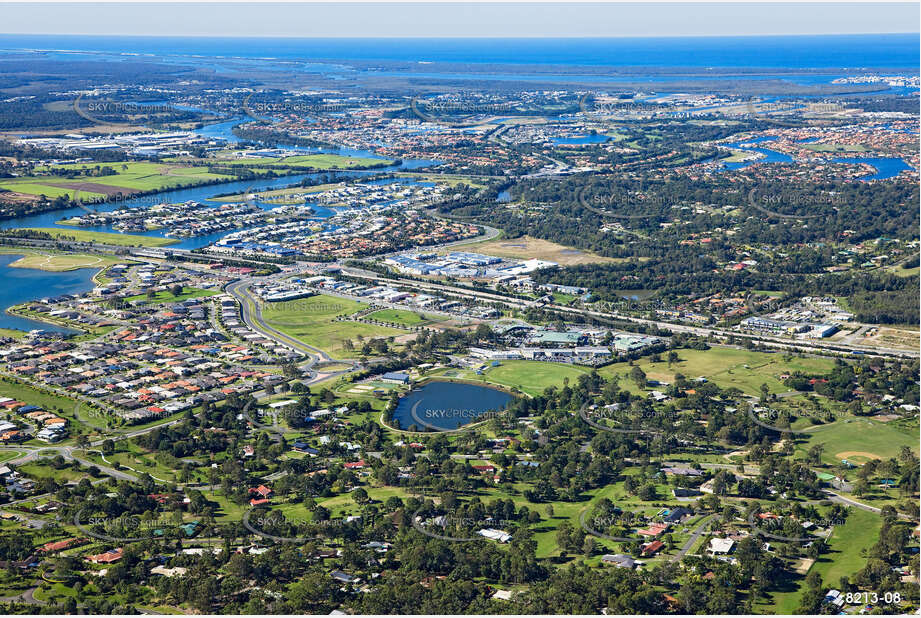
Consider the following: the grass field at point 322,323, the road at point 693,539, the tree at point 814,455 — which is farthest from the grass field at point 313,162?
the road at point 693,539

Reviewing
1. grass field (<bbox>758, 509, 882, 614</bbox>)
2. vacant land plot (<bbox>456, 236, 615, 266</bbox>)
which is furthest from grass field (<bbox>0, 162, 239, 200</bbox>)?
grass field (<bbox>758, 509, 882, 614</bbox>)

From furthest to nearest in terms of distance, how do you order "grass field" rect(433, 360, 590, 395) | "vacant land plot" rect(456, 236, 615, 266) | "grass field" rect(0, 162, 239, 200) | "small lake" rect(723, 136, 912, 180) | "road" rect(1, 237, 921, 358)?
Answer: "small lake" rect(723, 136, 912, 180) → "grass field" rect(0, 162, 239, 200) → "vacant land plot" rect(456, 236, 615, 266) → "road" rect(1, 237, 921, 358) → "grass field" rect(433, 360, 590, 395)

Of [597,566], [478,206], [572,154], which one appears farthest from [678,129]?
[597,566]

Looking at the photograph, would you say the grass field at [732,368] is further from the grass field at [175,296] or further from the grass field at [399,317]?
the grass field at [175,296]

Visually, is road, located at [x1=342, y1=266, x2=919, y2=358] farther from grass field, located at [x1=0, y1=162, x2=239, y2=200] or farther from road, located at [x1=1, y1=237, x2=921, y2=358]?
grass field, located at [x1=0, y1=162, x2=239, y2=200]

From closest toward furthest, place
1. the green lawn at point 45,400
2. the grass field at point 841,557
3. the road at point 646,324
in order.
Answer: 1. the grass field at point 841,557
2. the green lawn at point 45,400
3. the road at point 646,324

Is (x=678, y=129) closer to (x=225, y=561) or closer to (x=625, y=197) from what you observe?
(x=625, y=197)
